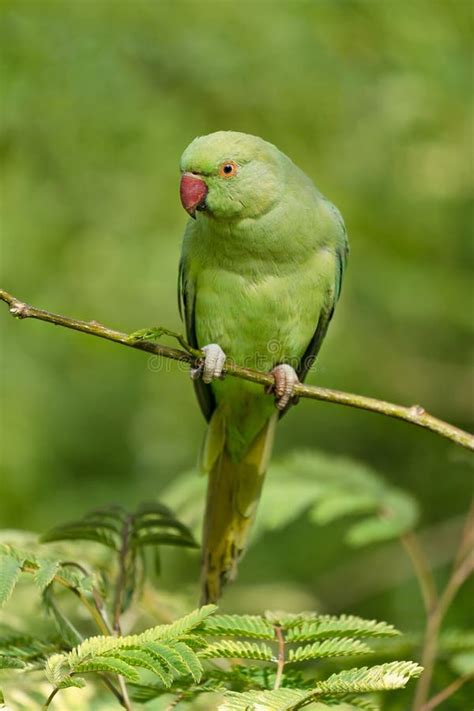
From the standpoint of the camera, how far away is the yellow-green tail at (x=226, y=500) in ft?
11.8

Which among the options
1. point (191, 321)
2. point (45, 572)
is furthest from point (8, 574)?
point (191, 321)

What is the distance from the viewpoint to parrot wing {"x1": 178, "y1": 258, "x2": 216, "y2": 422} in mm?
3969

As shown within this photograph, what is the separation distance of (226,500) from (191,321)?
83 cm

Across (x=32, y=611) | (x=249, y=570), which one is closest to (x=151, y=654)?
(x=32, y=611)

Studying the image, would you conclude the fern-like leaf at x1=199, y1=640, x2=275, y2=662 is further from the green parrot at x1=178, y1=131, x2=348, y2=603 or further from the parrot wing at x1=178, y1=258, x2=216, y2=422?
the parrot wing at x1=178, y1=258, x2=216, y2=422

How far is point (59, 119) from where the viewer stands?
622 centimetres

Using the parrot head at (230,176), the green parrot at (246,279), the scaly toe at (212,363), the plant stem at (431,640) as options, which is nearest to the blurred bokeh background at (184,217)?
the green parrot at (246,279)

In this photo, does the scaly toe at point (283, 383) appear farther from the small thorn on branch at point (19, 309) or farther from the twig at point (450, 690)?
the small thorn on branch at point (19, 309)

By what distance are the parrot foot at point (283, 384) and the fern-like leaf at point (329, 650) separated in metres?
1.43

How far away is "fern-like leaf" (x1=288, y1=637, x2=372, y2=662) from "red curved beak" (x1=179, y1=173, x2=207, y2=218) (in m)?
1.83

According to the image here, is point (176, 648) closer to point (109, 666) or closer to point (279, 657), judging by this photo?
point (109, 666)

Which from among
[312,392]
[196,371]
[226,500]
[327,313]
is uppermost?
[327,313]

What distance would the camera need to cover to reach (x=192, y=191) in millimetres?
3408

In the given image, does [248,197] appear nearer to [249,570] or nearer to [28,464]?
[28,464]
